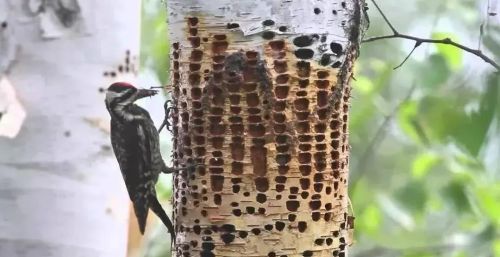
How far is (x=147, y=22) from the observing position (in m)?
0.82

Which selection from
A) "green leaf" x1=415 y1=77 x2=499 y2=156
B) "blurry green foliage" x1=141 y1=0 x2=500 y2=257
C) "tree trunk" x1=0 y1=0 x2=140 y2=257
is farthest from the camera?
"blurry green foliage" x1=141 y1=0 x2=500 y2=257

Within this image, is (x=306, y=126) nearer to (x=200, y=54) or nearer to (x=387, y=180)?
(x=200, y=54)

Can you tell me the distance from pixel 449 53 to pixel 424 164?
0.36ft

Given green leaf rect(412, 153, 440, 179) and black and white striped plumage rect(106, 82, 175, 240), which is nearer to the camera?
black and white striped plumage rect(106, 82, 175, 240)

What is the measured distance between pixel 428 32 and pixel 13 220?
0.40 metres

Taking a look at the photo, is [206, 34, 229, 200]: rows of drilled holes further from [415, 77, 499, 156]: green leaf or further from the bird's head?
[415, 77, 499, 156]: green leaf

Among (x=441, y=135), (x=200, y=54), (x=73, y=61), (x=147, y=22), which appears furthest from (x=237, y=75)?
(x=147, y=22)

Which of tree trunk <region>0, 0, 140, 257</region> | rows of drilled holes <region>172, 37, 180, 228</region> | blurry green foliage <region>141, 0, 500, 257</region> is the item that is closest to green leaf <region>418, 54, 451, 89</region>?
blurry green foliage <region>141, 0, 500, 257</region>

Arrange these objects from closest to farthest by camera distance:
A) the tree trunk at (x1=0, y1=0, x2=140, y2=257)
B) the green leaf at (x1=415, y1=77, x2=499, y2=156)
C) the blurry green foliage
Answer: the tree trunk at (x1=0, y1=0, x2=140, y2=257) → the green leaf at (x1=415, y1=77, x2=499, y2=156) → the blurry green foliage

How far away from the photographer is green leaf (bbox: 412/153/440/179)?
774 mm

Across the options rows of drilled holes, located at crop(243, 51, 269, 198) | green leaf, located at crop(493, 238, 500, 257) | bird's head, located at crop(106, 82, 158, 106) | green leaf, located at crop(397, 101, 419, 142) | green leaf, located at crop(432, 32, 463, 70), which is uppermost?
green leaf, located at crop(432, 32, 463, 70)

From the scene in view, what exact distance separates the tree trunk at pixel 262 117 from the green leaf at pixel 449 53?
0.39 m

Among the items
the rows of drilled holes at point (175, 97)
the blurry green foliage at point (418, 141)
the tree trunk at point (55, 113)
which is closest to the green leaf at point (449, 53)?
the blurry green foliage at point (418, 141)

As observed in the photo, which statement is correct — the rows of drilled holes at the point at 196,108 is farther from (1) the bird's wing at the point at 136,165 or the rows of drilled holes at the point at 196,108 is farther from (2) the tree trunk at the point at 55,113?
(2) the tree trunk at the point at 55,113
